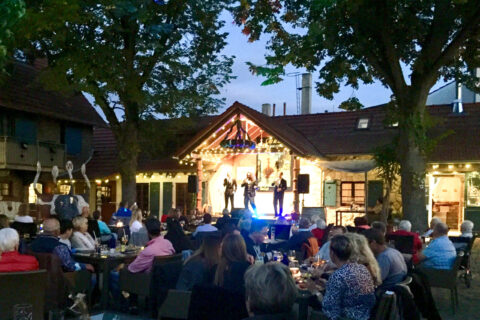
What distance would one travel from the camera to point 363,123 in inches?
899

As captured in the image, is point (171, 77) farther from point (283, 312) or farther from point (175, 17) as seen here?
point (283, 312)

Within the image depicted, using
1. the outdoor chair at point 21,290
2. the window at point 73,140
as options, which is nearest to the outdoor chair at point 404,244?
the outdoor chair at point 21,290

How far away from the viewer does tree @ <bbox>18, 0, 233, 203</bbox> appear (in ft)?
54.9

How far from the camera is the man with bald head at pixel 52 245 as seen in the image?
21.1 feet

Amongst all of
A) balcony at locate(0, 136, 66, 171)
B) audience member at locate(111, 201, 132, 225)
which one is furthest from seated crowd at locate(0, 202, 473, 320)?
balcony at locate(0, 136, 66, 171)

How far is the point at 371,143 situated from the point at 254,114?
503 centimetres

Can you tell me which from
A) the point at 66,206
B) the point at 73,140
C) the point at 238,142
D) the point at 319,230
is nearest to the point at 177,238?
the point at 319,230

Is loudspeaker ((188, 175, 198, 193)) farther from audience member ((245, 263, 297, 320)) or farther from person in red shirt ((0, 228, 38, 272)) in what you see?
audience member ((245, 263, 297, 320))

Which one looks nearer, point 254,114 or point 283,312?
point 283,312

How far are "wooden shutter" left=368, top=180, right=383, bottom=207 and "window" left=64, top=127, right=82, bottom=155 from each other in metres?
13.9

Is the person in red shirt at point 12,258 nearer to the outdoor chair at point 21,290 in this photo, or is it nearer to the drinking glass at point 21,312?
the outdoor chair at point 21,290

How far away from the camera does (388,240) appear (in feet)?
28.6

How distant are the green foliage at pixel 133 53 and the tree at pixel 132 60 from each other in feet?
0.11

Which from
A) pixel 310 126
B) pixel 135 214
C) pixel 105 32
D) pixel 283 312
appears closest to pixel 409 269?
pixel 283 312
